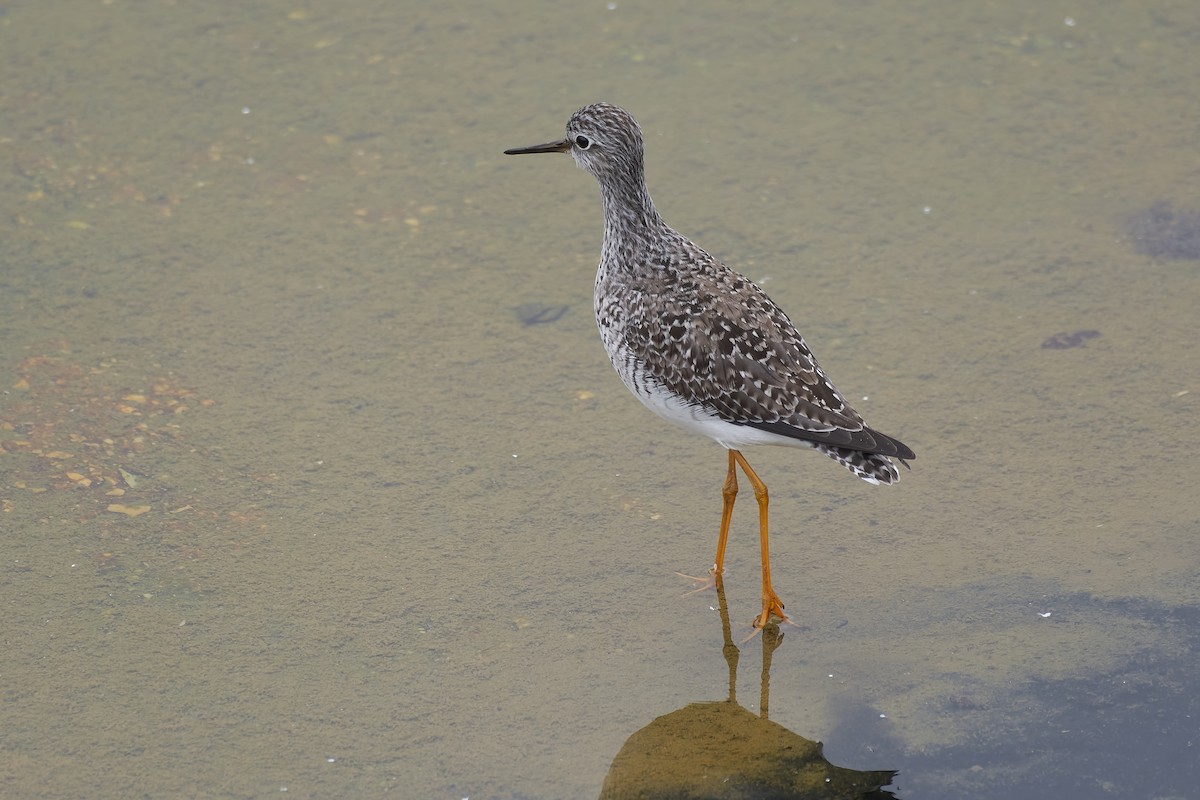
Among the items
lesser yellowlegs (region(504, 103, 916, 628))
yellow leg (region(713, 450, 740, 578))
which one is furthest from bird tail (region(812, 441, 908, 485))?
yellow leg (region(713, 450, 740, 578))

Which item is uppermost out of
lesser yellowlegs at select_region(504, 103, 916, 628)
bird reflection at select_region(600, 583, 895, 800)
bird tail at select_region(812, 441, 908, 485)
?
lesser yellowlegs at select_region(504, 103, 916, 628)

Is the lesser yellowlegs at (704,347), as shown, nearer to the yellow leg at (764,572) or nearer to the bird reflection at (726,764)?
the yellow leg at (764,572)

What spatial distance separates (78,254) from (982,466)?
16.3 feet

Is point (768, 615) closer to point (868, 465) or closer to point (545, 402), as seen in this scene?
point (868, 465)

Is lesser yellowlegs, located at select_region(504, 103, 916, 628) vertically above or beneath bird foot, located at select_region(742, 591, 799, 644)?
above

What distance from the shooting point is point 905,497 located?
6781 mm

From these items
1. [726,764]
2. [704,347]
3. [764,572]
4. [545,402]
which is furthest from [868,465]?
[545,402]

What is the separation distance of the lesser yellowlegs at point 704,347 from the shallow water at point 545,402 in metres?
0.71

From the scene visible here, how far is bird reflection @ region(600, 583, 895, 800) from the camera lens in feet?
17.6

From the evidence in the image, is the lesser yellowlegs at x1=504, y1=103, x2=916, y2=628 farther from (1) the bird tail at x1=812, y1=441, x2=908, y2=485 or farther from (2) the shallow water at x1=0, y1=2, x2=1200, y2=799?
(2) the shallow water at x1=0, y1=2, x2=1200, y2=799

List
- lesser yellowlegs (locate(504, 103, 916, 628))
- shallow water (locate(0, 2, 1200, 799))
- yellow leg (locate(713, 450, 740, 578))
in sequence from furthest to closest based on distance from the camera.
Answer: yellow leg (locate(713, 450, 740, 578)), lesser yellowlegs (locate(504, 103, 916, 628)), shallow water (locate(0, 2, 1200, 799))

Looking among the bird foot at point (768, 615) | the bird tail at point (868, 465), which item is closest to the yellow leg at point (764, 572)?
the bird foot at point (768, 615)

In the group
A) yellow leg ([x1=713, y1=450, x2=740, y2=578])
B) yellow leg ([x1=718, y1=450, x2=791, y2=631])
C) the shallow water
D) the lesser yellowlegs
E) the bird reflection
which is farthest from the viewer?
yellow leg ([x1=713, y1=450, x2=740, y2=578])

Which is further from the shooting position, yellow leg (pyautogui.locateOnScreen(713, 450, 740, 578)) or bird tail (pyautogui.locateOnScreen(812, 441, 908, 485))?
yellow leg (pyautogui.locateOnScreen(713, 450, 740, 578))
